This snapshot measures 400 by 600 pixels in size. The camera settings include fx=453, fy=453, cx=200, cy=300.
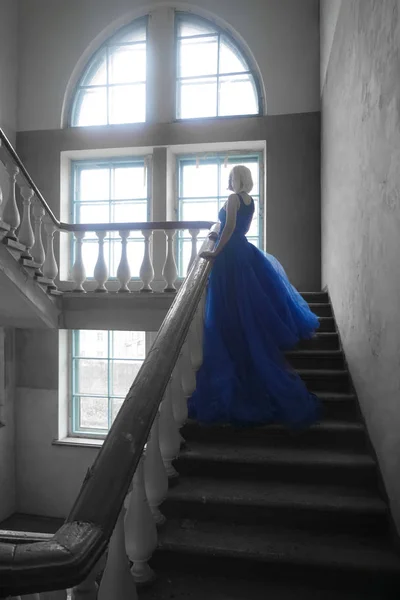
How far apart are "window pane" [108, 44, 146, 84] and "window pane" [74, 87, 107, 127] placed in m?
0.25

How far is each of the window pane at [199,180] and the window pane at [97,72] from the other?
162 cm

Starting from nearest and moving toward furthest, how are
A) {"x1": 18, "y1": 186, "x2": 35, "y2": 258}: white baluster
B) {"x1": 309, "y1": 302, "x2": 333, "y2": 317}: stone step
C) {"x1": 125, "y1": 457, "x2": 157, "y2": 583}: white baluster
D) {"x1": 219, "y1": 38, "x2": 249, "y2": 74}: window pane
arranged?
{"x1": 125, "y1": 457, "x2": 157, "y2": 583}: white baluster < {"x1": 309, "y1": 302, "x2": 333, "y2": 317}: stone step < {"x1": 18, "y1": 186, "x2": 35, "y2": 258}: white baluster < {"x1": 219, "y1": 38, "x2": 249, "y2": 74}: window pane

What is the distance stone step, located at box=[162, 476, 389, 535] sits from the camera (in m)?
1.87

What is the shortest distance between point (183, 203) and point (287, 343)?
3.48m

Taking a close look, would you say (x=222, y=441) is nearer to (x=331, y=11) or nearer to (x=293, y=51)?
(x=331, y=11)

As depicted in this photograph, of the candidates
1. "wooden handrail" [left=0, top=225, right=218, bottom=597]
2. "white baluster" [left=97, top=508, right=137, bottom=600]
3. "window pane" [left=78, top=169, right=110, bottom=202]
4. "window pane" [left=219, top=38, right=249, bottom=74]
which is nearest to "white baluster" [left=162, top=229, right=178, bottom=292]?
"window pane" [left=78, top=169, right=110, bottom=202]

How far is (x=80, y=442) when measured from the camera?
5379mm

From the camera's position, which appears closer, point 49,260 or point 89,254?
point 49,260

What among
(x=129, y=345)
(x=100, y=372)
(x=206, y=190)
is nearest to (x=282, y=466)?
(x=129, y=345)

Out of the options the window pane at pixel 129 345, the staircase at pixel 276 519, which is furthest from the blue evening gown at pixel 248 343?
the window pane at pixel 129 345

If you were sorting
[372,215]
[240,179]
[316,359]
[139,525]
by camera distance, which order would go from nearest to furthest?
[139,525], [372,215], [240,179], [316,359]

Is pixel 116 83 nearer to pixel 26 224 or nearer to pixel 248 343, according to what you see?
pixel 26 224

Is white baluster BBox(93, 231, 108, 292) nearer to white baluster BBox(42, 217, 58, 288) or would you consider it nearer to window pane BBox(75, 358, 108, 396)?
white baluster BBox(42, 217, 58, 288)

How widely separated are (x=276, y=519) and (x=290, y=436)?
51 cm
